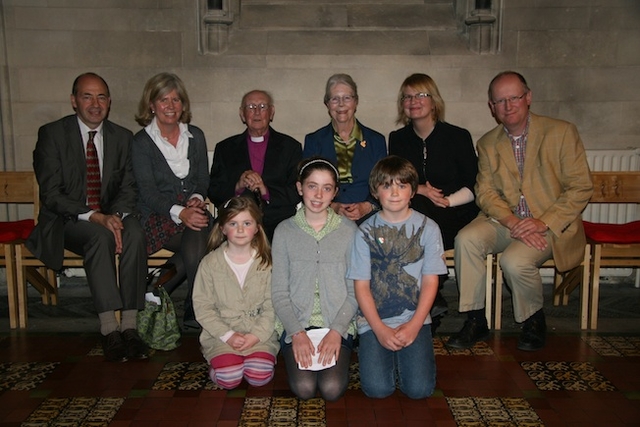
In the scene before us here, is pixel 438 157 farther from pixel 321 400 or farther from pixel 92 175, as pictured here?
pixel 92 175

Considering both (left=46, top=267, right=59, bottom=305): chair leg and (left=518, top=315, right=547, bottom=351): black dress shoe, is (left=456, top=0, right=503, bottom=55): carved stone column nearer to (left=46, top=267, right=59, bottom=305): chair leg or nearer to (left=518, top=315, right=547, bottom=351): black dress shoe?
(left=518, top=315, right=547, bottom=351): black dress shoe

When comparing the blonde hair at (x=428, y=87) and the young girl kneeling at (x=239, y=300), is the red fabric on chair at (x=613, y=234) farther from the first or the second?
the young girl kneeling at (x=239, y=300)

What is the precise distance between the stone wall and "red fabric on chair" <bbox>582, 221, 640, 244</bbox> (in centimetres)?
121

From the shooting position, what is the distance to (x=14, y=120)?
206 inches

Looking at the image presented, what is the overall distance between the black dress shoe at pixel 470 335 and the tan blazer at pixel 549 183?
579 mm

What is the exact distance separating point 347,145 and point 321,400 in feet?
5.77

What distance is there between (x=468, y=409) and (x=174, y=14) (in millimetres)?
3805

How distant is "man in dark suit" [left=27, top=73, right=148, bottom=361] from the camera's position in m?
3.81

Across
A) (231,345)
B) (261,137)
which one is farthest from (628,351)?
(261,137)

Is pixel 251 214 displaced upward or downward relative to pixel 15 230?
upward

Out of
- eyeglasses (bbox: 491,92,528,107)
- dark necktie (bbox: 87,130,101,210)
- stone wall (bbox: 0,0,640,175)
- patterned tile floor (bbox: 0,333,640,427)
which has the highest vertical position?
stone wall (bbox: 0,0,640,175)

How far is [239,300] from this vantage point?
337 centimetres

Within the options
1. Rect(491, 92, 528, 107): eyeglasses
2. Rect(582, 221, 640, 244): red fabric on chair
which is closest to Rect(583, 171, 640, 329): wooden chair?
Rect(582, 221, 640, 244): red fabric on chair

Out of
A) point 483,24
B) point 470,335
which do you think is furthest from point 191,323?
point 483,24
